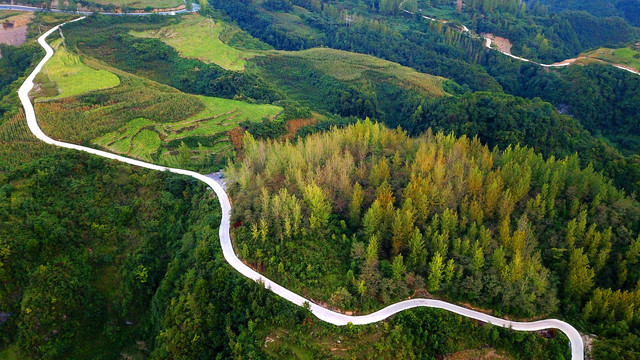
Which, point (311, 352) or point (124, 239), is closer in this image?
point (311, 352)

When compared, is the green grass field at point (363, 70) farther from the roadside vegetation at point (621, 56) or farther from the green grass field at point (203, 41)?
the roadside vegetation at point (621, 56)

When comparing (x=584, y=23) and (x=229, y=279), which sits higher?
(x=584, y=23)

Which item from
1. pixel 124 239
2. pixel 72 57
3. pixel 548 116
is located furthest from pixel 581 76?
pixel 72 57

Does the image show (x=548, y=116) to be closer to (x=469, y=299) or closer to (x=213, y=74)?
(x=469, y=299)

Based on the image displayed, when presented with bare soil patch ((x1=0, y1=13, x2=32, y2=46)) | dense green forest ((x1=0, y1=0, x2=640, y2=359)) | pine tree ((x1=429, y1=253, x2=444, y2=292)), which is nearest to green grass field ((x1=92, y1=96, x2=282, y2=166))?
dense green forest ((x1=0, y1=0, x2=640, y2=359))

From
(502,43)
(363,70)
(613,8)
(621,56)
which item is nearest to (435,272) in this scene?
(363,70)

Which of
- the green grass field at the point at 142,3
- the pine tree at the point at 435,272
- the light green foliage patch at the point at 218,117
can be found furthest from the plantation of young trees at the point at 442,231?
the green grass field at the point at 142,3
